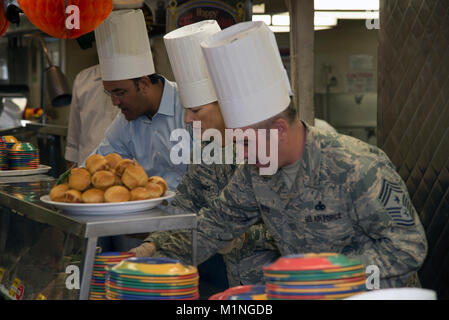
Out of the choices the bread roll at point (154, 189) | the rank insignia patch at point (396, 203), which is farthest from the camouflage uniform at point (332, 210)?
the bread roll at point (154, 189)

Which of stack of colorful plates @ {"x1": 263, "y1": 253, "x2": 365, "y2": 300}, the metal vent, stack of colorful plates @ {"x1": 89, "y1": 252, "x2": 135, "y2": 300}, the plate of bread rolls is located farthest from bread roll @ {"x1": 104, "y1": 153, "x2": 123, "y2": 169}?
the metal vent

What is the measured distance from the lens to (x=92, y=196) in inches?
70.8

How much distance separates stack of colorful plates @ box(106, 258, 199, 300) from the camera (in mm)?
1438

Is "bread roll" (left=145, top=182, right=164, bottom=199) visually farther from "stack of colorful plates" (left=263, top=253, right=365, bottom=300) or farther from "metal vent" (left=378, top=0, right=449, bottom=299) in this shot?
"metal vent" (left=378, top=0, right=449, bottom=299)

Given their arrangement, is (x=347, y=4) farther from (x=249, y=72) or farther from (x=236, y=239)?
(x=249, y=72)

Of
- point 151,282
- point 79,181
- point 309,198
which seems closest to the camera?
point 151,282

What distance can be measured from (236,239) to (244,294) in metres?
0.97

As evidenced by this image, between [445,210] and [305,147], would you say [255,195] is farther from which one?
[445,210]

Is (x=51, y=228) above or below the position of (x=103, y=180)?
below

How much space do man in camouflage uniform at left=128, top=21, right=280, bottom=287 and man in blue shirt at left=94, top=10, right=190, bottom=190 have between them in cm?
52

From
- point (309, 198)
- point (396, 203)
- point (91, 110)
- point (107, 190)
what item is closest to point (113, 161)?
point (107, 190)

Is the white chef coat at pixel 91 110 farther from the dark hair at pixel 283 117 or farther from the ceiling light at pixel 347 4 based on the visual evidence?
the dark hair at pixel 283 117

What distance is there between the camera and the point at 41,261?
216cm
